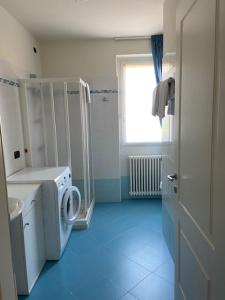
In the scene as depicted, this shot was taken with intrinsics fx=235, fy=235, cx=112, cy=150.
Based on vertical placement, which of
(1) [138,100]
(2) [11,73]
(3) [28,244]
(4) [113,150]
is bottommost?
(3) [28,244]

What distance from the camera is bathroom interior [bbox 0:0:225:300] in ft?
3.27

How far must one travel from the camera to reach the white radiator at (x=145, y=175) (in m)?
3.79

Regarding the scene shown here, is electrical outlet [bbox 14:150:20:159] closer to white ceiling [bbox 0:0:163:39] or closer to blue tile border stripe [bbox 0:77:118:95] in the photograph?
blue tile border stripe [bbox 0:77:118:95]

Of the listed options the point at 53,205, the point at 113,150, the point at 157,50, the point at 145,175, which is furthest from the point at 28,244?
the point at 157,50

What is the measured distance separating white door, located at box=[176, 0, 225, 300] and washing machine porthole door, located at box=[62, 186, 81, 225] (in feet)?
4.45

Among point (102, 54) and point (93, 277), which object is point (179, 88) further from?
point (102, 54)

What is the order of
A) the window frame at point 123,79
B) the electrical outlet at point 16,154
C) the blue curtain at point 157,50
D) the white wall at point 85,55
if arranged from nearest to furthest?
the electrical outlet at point 16,154 < the blue curtain at point 157,50 < the white wall at point 85,55 < the window frame at point 123,79

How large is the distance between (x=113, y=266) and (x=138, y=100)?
2512 millimetres

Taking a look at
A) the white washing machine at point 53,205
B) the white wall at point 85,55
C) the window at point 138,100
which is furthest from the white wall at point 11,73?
the window at point 138,100

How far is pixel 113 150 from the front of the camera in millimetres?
3783

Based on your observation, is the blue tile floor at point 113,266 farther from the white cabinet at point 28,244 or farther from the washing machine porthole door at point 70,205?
the washing machine porthole door at point 70,205

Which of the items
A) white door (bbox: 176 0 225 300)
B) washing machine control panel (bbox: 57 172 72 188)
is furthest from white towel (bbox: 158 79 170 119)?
washing machine control panel (bbox: 57 172 72 188)

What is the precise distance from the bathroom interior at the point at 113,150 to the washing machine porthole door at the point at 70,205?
0.02 metres

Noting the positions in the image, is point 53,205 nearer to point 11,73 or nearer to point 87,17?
point 11,73
